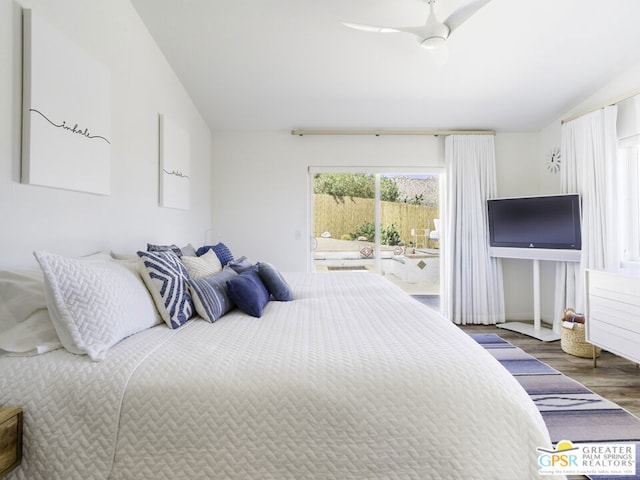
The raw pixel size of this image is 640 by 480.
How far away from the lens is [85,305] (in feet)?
3.72

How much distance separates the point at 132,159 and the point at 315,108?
2.05 meters

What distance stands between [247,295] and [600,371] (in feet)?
9.49

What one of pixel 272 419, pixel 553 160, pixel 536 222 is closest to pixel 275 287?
pixel 272 419

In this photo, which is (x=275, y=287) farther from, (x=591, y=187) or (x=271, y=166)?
(x=591, y=187)

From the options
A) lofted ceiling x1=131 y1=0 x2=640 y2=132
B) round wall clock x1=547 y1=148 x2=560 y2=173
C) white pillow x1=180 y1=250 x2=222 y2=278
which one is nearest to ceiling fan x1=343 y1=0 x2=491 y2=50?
lofted ceiling x1=131 y1=0 x2=640 y2=132

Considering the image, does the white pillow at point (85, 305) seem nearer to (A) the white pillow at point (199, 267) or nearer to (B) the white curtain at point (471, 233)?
(A) the white pillow at point (199, 267)

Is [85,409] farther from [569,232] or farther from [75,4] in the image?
[569,232]

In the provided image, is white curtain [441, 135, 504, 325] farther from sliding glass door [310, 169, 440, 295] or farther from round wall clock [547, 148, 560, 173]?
round wall clock [547, 148, 560, 173]

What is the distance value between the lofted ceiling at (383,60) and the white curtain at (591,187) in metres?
0.43

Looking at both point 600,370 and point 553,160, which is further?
point 553,160

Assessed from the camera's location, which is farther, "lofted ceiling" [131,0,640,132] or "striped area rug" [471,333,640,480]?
"lofted ceiling" [131,0,640,132]

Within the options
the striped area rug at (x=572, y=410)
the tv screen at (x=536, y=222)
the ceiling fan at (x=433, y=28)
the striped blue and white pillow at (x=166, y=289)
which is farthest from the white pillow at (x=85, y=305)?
the tv screen at (x=536, y=222)

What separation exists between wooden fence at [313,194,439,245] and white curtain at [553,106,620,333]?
4.80 ft

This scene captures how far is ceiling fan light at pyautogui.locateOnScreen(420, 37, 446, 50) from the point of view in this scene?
6.84ft
